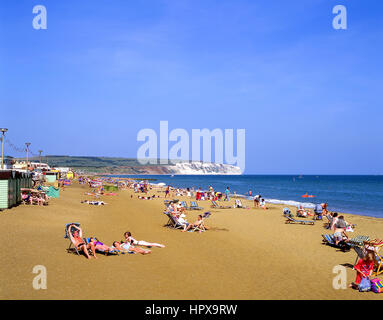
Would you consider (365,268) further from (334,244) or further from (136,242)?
(136,242)

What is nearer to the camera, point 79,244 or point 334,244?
point 79,244

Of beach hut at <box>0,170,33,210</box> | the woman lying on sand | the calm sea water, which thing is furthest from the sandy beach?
A: the calm sea water

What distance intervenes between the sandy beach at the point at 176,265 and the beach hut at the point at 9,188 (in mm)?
1576

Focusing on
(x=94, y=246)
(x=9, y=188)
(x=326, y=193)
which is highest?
(x=9, y=188)

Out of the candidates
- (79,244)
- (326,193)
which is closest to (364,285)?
(79,244)

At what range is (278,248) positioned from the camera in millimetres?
10664

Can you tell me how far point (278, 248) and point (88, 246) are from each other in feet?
18.8

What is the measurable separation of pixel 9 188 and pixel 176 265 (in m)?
9.99

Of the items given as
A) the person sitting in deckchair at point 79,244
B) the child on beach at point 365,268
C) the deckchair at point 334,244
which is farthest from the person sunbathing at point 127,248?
the deckchair at point 334,244

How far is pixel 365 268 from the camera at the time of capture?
716cm

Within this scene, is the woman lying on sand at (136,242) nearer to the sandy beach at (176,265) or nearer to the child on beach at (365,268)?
the sandy beach at (176,265)

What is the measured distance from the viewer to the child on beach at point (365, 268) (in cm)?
695
